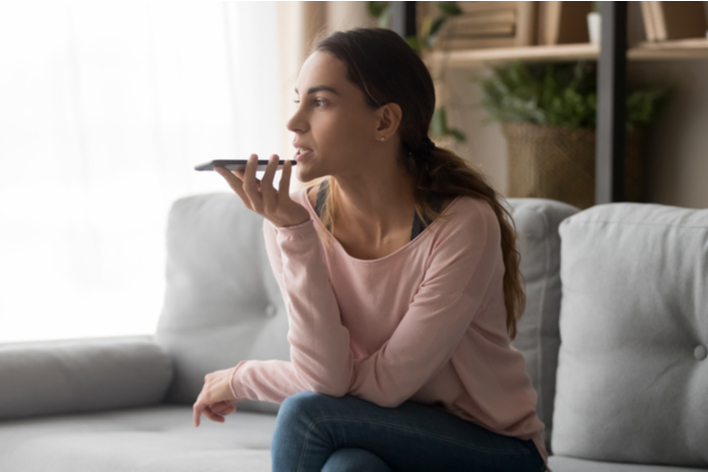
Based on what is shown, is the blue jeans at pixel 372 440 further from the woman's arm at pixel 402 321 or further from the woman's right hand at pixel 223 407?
the woman's right hand at pixel 223 407

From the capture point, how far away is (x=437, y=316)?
1109 mm

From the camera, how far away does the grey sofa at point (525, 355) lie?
1.32 metres

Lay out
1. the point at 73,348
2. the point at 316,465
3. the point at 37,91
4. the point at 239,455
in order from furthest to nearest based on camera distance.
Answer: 1. the point at 37,91
2. the point at 73,348
3. the point at 239,455
4. the point at 316,465

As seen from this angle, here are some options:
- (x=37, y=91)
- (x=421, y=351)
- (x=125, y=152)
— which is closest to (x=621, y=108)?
(x=421, y=351)

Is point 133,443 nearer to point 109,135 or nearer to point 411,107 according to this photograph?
point 411,107

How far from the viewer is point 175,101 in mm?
2408

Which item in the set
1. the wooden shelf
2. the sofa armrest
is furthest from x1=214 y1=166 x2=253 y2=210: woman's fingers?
the wooden shelf

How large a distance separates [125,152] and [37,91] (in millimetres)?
301

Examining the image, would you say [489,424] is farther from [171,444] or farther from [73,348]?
[73,348]

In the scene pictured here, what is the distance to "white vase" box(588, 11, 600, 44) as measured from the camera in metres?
2.22

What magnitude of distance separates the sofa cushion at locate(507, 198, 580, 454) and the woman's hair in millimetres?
211

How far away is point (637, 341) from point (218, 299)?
974mm

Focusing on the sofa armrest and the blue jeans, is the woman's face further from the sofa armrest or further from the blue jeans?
the sofa armrest

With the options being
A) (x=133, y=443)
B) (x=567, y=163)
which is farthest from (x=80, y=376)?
(x=567, y=163)
